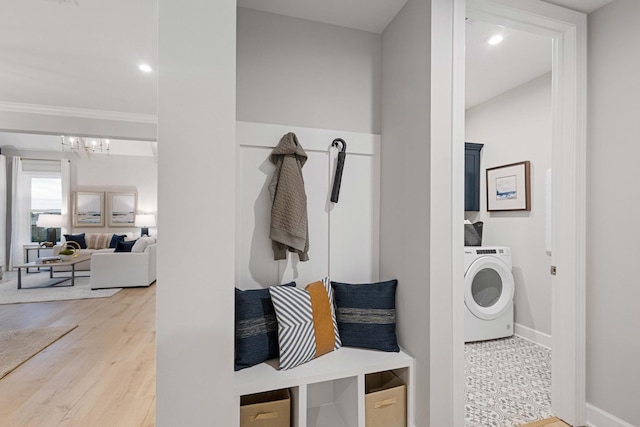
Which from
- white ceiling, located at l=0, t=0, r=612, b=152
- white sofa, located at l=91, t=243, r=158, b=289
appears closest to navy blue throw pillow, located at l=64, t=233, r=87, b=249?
white sofa, located at l=91, t=243, r=158, b=289

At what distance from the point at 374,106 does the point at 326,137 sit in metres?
0.39

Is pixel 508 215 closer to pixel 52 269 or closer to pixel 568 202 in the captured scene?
pixel 568 202

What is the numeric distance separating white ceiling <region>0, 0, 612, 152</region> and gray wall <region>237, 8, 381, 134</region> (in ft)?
0.24

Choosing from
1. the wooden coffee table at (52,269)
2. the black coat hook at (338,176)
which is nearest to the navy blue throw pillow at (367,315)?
the black coat hook at (338,176)

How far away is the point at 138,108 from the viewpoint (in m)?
4.38

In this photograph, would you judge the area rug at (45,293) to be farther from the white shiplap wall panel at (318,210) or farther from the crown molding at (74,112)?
the white shiplap wall panel at (318,210)

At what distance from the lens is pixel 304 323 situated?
154cm

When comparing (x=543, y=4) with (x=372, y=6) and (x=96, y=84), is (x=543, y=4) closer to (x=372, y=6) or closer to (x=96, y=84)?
(x=372, y=6)

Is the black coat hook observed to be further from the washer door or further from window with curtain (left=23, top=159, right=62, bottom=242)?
window with curtain (left=23, top=159, right=62, bottom=242)

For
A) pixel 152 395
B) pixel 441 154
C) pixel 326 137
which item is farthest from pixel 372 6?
pixel 152 395

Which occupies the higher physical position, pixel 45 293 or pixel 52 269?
pixel 52 269

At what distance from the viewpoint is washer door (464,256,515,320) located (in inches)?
113

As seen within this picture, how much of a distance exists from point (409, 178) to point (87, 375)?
9.38 ft

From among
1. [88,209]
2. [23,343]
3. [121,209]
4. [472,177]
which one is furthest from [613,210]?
[88,209]
